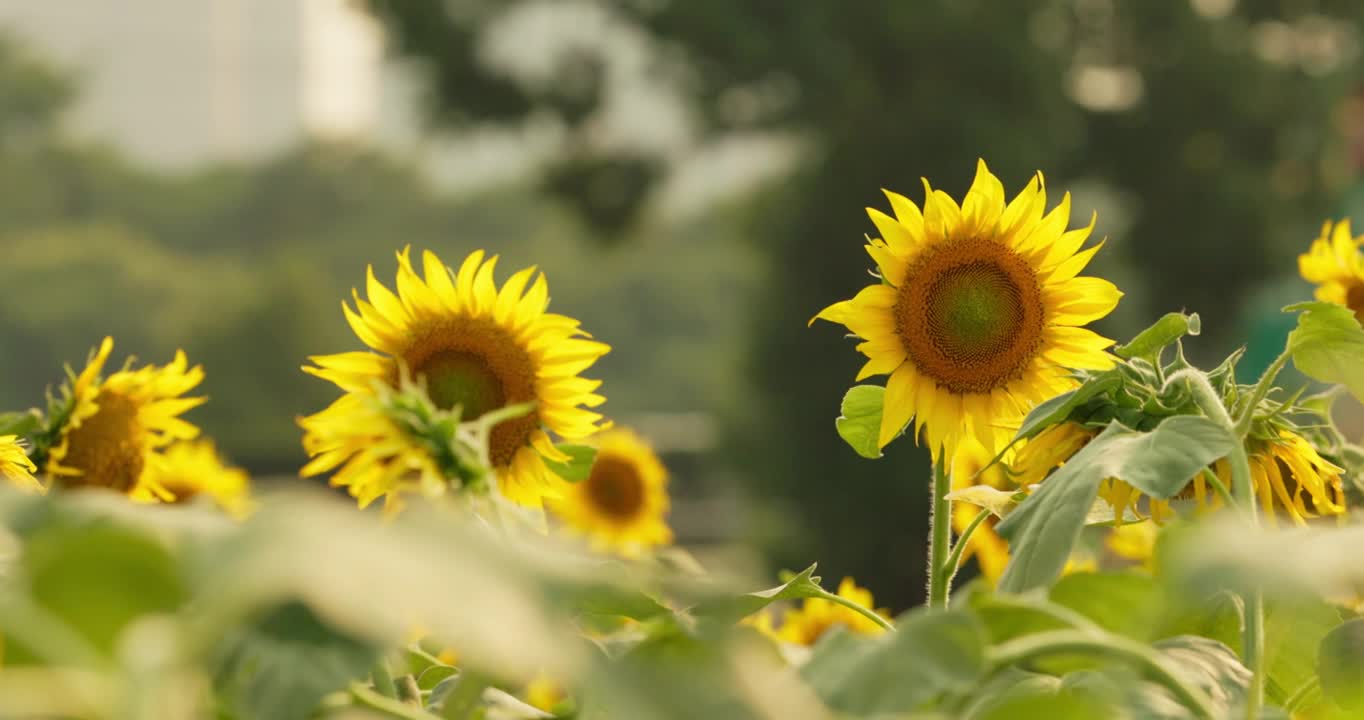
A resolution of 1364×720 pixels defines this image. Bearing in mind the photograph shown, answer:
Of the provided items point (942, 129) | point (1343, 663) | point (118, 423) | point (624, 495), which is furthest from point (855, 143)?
point (1343, 663)

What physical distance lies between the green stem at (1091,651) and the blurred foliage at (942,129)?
5.59m

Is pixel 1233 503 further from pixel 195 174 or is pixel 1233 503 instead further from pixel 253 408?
pixel 195 174

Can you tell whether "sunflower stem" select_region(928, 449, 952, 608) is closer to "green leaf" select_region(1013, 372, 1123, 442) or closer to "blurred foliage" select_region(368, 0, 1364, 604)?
"green leaf" select_region(1013, 372, 1123, 442)

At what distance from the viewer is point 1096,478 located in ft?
1.17

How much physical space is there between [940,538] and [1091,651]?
10.7 inches

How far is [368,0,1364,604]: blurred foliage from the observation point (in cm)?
658

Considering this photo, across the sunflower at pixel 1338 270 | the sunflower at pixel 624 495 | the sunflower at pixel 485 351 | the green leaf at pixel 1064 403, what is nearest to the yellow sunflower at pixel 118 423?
the sunflower at pixel 485 351

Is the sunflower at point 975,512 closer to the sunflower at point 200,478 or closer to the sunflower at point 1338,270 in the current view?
the sunflower at point 1338,270

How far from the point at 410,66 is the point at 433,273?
713 cm

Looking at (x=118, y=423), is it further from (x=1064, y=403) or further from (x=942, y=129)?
(x=942, y=129)

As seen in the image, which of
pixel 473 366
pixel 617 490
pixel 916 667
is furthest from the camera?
pixel 617 490

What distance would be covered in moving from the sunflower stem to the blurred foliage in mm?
5303

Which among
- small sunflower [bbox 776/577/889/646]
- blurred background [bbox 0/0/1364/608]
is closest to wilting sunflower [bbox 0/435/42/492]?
small sunflower [bbox 776/577/889/646]

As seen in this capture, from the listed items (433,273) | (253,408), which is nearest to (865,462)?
(433,273)
